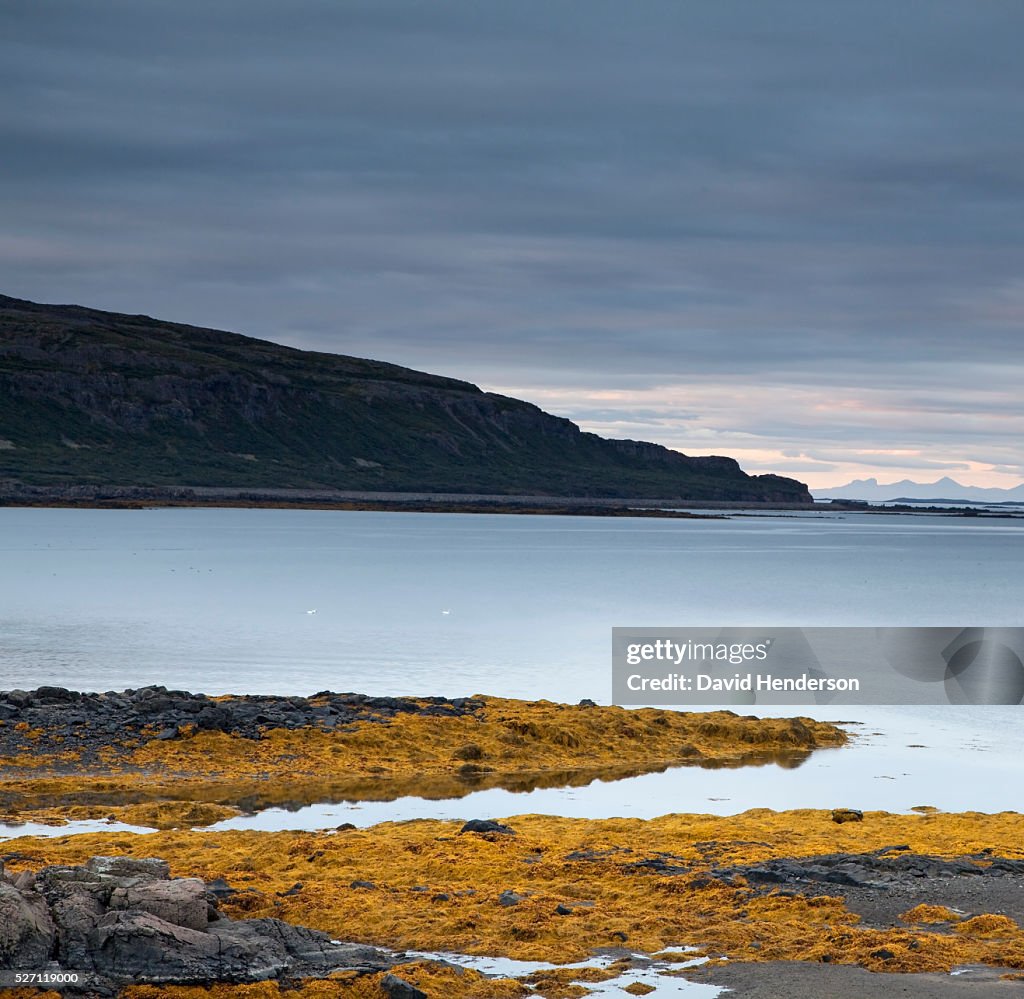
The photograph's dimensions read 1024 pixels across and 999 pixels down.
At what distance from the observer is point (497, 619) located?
142 ft

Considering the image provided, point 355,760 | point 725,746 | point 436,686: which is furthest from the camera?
point 436,686

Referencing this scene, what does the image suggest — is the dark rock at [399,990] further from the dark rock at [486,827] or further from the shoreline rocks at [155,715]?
the shoreline rocks at [155,715]

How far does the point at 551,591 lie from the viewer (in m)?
56.6

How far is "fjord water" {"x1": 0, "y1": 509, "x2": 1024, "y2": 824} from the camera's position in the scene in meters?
18.8

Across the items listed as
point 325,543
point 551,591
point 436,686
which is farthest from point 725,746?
point 325,543

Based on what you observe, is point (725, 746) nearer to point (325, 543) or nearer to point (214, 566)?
point (214, 566)

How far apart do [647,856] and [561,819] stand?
7.77 feet

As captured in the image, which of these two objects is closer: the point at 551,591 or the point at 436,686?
the point at 436,686

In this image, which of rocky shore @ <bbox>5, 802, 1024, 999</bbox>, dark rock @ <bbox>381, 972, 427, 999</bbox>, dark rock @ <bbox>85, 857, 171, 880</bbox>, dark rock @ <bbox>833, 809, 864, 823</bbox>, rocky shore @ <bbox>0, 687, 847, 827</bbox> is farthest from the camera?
rocky shore @ <bbox>0, 687, 847, 827</bbox>

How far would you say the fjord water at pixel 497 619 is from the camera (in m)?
18.8

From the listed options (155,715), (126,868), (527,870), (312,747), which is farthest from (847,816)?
(155,715)

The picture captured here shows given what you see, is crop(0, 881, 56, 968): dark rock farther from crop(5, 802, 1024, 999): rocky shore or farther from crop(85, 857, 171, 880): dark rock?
crop(5, 802, 1024, 999): rocky shore

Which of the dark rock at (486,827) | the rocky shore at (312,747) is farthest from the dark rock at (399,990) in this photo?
the rocky shore at (312,747)

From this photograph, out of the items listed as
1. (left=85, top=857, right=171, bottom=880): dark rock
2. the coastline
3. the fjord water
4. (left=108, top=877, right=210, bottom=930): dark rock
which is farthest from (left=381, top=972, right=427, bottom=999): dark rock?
the fjord water
